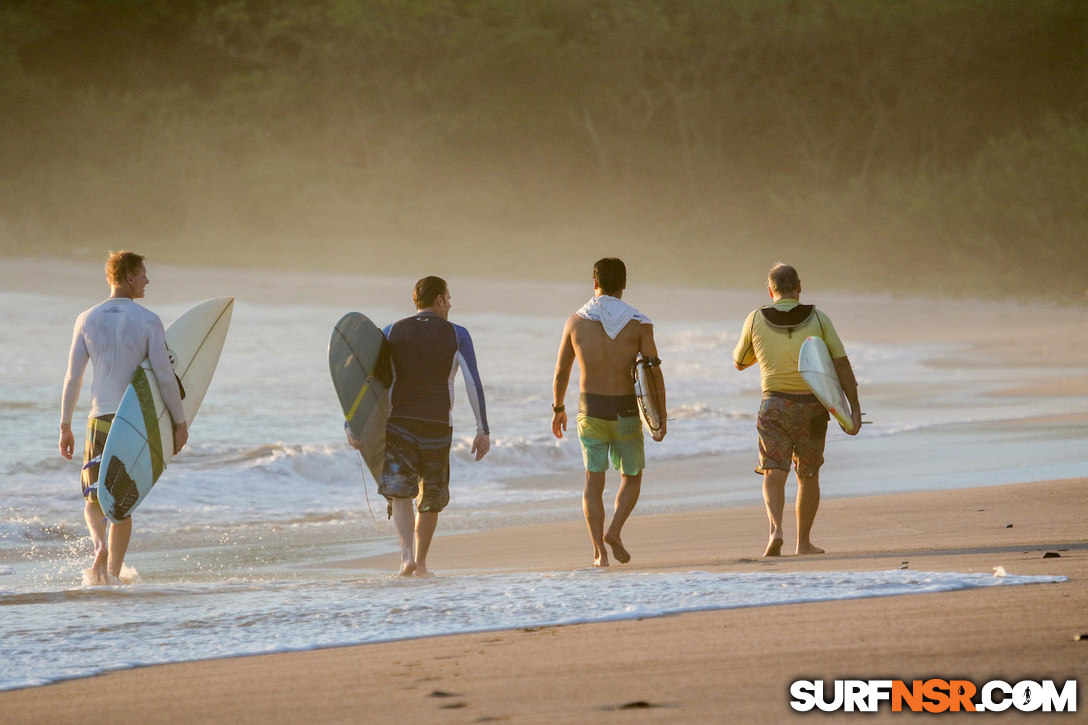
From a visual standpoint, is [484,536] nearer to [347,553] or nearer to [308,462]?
[347,553]

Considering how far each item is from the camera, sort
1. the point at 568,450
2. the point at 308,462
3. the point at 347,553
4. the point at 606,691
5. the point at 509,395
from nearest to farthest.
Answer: the point at 606,691, the point at 347,553, the point at 308,462, the point at 568,450, the point at 509,395

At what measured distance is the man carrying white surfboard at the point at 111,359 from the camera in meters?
5.63

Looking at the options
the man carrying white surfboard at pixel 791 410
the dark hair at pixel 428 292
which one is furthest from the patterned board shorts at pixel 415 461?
the man carrying white surfboard at pixel 791 410

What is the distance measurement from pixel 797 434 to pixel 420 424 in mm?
1559

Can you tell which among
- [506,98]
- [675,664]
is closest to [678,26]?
[506,98]

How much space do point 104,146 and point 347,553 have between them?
5120 cm

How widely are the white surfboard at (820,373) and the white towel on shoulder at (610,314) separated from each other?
663 mm

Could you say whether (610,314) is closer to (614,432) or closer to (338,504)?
(614,432)

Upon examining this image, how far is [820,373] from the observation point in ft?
18.7

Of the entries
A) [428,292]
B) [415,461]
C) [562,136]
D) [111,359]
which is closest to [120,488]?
[111,359]

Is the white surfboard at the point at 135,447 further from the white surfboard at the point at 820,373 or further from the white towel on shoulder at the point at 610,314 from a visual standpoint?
the white surfboard at the point at 820,373

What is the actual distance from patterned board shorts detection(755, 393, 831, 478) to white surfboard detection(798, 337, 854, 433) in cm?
8

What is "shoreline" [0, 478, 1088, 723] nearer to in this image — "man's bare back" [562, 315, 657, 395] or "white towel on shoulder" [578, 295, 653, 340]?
"man's bare back" [562, 315, 657, 395]

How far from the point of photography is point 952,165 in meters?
46.3
